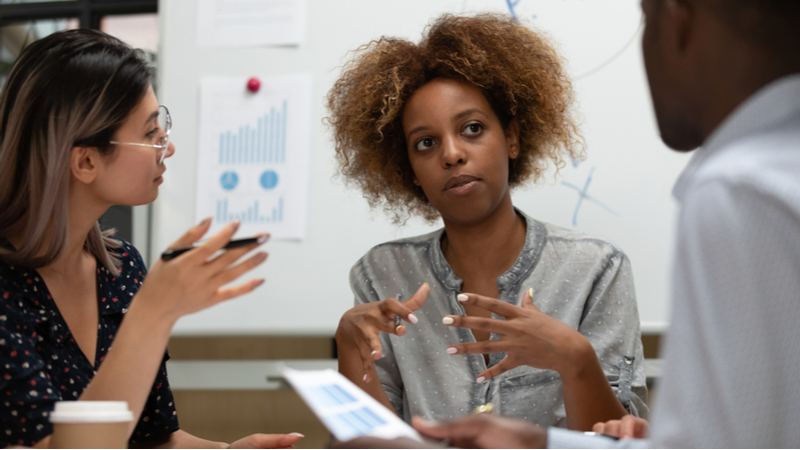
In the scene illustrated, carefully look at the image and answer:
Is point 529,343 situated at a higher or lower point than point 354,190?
lower

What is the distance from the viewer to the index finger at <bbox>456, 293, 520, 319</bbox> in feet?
3.45

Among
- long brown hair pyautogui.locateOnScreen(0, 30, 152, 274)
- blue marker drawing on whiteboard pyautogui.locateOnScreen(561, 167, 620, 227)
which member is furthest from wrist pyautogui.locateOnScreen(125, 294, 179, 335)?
blue marker drawing on whiteboard pyautogui.locateOnScreen(561, 167, 620, 227)

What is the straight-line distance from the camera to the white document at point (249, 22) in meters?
1.81

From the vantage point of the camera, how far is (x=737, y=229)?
0.44m

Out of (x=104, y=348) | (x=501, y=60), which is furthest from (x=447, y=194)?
(x=104, y=348)

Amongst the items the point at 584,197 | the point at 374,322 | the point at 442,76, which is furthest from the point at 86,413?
the point at 584,197

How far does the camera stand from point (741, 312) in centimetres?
45

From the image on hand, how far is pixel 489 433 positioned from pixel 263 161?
1.27 meters

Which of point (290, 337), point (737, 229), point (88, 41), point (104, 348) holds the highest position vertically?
point (88, 41)

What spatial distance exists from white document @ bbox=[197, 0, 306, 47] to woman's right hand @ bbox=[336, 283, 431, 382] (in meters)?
0.94

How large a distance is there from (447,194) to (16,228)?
2.66 feet

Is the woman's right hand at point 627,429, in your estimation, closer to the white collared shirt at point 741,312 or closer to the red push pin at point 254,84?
the white collared shirt at point 741,312

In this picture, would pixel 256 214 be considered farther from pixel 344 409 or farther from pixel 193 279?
pixel 344 409

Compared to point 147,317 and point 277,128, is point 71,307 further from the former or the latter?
point 277,128
